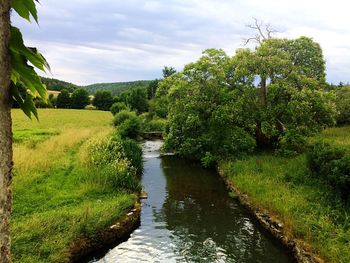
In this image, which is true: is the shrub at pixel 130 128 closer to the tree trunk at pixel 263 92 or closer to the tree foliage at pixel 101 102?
the tree trunk at pixel 263 92

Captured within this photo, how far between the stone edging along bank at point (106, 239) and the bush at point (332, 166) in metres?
9.35

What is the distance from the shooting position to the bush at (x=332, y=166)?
52.6ft

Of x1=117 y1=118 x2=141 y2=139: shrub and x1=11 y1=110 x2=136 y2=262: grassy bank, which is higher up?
x1=117 y1=118 x2=141 y2=139: shrub

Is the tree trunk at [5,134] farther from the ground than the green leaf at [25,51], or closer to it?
closer to it

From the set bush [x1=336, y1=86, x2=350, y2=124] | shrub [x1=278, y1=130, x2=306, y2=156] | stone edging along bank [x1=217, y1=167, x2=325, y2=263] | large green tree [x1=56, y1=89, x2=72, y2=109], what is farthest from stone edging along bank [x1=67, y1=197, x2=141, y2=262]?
large green tree [x1=56, y1=89, x2=72, y2=109]

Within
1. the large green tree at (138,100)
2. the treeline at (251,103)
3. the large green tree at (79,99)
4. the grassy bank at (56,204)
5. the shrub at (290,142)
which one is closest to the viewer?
the grassy bank at (56,204)

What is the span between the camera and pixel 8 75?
6.33 feet

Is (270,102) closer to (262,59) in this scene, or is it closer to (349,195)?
(262,59)

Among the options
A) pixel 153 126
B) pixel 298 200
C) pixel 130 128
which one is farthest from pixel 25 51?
pixel 153 126

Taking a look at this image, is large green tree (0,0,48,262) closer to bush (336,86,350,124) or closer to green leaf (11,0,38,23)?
green leaf (11,0,38,23)

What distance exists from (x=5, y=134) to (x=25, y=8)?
2.32ft

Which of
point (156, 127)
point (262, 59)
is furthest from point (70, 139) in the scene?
point (156, 127)

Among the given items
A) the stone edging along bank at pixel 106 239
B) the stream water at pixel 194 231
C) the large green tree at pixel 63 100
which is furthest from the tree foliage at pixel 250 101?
the large green tree at pixel 63 100

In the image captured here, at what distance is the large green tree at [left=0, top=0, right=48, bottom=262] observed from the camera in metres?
1.90
